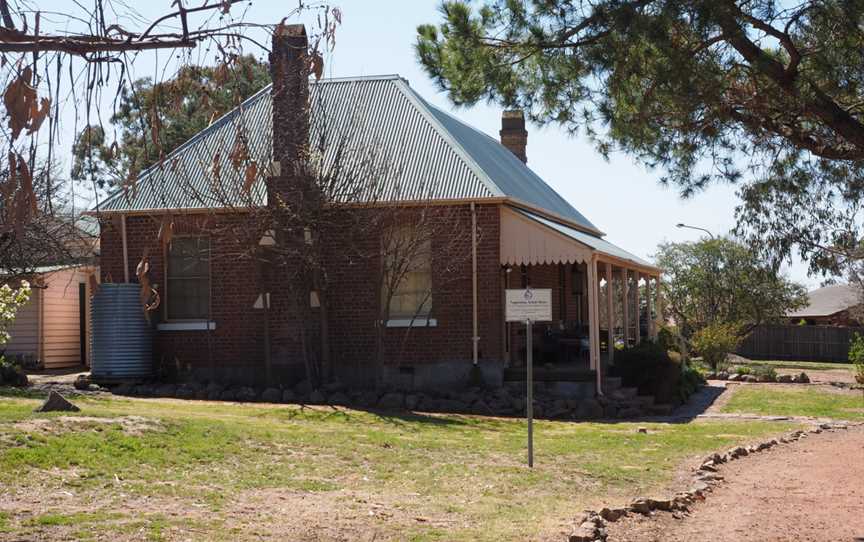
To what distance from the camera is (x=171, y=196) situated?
2117 centimetres

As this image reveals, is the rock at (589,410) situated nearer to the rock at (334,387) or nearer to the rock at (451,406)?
the rock at (451,406)

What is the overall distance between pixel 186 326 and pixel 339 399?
164 inches

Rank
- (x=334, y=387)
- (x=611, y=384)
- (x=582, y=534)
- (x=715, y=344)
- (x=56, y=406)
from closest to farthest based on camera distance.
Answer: (x=582, y=534) < (x=56, y=406) < (x=334, y=387) < (x=611, y=384) < (x=715, y=344)

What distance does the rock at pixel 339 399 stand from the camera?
19.1m

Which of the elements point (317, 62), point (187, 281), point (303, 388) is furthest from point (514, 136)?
point (317, 62)

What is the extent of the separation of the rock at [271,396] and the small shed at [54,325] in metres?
6.33

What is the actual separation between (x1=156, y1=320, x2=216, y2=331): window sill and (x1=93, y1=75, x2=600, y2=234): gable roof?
2.28 meters

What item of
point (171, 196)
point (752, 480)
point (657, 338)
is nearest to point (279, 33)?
point (752, 480)

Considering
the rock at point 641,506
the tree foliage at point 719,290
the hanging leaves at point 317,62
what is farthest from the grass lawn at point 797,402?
the tree foliage at point 719,290

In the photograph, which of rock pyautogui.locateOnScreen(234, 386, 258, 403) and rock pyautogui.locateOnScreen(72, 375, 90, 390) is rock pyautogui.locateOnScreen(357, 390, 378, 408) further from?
rock pyautogui.locateOnScreen(72, 375, 90, 390)

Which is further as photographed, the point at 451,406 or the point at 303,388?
the point at 303,388

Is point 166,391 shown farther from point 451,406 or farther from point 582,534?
point 582,534

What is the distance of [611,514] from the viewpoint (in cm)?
990

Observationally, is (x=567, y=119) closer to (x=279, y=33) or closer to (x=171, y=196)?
(x=279, y=33)
